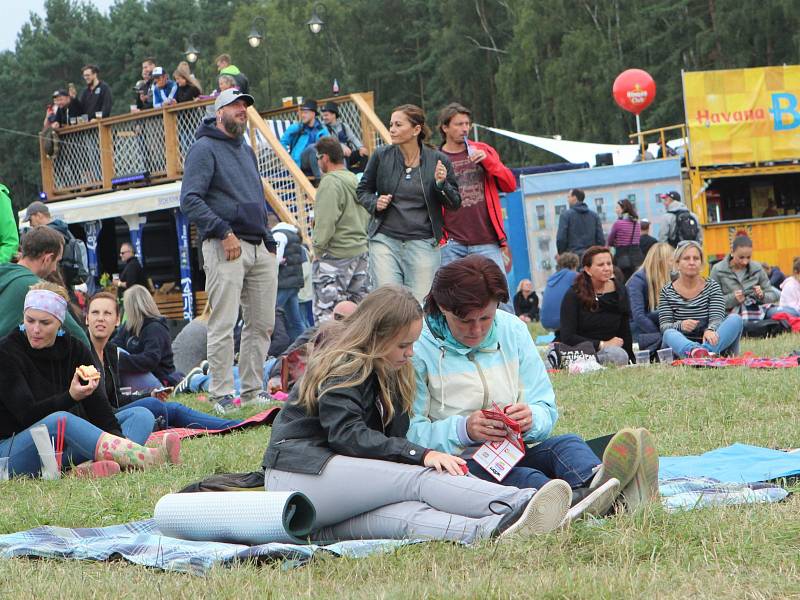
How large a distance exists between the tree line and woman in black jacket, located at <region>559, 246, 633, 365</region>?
26832 millimetres

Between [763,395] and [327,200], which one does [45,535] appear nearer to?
[763,395]

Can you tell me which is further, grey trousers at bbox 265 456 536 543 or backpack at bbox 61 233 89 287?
backpack at bbox 61 233 89 287

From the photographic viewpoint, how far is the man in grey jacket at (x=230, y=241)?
331 inches

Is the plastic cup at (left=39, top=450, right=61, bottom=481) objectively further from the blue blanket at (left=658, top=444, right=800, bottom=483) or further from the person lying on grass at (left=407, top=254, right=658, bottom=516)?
the blue blanket at (left=658, top=444, right=800, bottom=483)

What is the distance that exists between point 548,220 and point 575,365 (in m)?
11.7

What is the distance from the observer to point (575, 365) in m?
9.78

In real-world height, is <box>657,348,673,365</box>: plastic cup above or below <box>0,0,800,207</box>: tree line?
below

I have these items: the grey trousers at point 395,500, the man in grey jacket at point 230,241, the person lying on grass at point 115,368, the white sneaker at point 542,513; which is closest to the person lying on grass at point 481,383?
the grey trousers at point 395,500

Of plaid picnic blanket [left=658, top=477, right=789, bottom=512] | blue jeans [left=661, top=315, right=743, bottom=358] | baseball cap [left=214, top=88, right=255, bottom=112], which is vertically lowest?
blue jeans [left=661, top=315, right=743, bottom=358]

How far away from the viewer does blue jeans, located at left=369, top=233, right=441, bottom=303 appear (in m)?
8.73

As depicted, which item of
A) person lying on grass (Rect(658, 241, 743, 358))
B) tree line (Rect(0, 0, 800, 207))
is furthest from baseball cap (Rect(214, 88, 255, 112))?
tree line (Rect(0, 0, 800, 207))

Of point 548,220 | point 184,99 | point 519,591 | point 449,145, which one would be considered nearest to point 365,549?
point 519,591

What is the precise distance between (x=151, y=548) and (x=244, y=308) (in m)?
4.93

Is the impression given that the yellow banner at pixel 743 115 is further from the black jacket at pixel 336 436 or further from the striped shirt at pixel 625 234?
the black jacket at pixel 336 436
